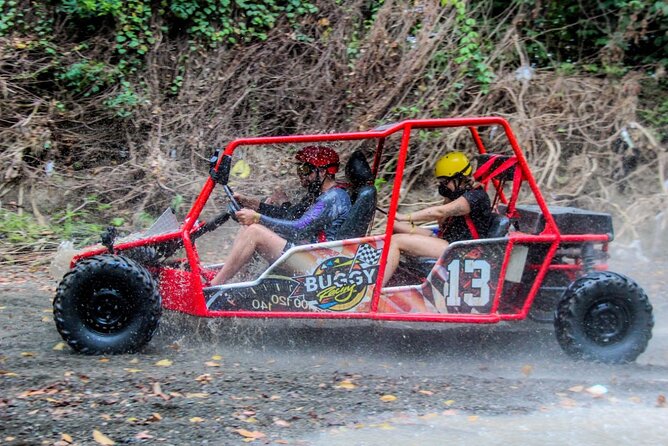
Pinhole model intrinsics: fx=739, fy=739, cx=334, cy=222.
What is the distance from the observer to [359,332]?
5.83 metres

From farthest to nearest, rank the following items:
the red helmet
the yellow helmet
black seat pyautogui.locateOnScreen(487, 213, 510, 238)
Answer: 1. the red helmet
2. the yellow helmet
3. black seat pyautogui.locateOnScreen(487, 213, 510, 238)

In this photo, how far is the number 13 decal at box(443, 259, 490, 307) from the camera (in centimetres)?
502

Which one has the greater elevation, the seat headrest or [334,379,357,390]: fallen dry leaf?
the seat headrest

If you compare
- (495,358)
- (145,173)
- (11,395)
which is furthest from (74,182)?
(495,358)

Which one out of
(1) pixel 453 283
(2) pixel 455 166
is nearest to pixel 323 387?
(1) pixel 453 283

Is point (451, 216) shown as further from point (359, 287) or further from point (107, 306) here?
point (107, 306)

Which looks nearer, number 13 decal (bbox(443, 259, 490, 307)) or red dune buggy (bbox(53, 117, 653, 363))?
red dune buggy (bbox(53, 117, 653, 363))

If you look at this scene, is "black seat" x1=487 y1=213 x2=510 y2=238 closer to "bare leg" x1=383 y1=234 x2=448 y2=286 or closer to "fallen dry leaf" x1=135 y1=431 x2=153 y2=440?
"bare leg" x1=383 y1=234 x2=448 y2=286

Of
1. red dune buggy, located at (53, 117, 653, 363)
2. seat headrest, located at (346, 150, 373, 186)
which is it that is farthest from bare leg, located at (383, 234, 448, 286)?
seat headrest, located at (346, 150, 373, 186)

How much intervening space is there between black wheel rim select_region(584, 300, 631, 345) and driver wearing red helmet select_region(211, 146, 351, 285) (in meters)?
1.85

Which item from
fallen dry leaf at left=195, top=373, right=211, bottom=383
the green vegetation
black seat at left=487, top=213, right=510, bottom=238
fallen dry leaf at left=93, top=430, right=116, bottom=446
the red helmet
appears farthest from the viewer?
the green vegetation

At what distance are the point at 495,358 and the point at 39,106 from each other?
6.74m

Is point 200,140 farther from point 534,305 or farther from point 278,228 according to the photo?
point 534,305

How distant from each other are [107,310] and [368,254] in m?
1.78
